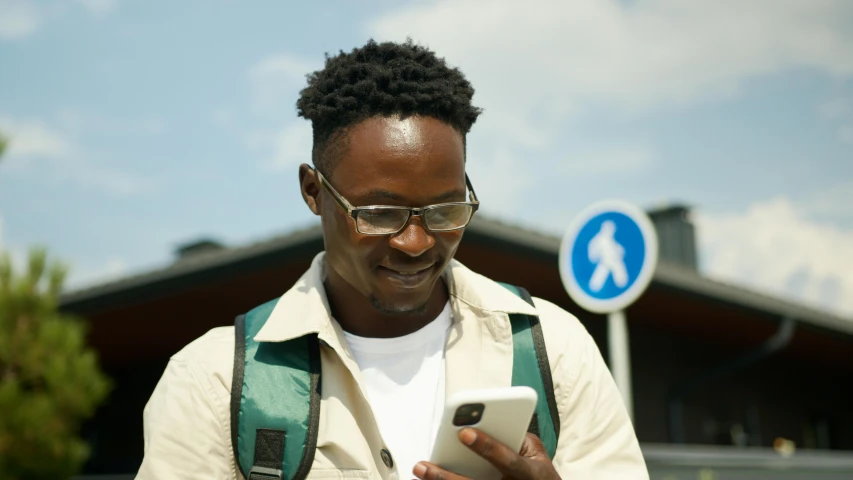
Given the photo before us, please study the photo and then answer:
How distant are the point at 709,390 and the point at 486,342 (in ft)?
45.8

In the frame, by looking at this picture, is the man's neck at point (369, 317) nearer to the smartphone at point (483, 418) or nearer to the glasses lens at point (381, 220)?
the glasses lens at point (381, 220)

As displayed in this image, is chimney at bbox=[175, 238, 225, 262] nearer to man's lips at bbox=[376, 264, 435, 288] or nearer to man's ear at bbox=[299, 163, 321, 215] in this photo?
man's ear at bbox=[299, 163, 321, 215]

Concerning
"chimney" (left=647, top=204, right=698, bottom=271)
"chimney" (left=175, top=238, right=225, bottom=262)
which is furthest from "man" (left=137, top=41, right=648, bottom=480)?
"chimney" (left=647, top=204, right=698, bottom=271)

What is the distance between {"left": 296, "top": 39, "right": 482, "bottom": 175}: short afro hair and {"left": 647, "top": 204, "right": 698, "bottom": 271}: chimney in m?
16.4

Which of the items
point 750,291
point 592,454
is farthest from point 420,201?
point 750,291

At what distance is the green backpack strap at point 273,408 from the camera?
6.57ft

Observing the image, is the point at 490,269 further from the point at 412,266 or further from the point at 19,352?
the point at 412,266

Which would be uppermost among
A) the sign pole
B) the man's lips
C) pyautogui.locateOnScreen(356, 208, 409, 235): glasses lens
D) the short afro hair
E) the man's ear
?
the short afro hair

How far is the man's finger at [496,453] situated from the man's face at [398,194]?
0.46 metres

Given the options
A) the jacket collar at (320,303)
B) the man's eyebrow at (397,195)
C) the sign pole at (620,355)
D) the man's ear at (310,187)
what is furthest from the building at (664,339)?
the man's eyebrow at (397,195)

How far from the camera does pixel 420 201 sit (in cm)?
207

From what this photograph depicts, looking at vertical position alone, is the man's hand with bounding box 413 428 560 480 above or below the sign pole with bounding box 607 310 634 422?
above

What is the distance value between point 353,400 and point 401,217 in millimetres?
456

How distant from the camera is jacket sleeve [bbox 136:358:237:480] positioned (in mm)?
2027
